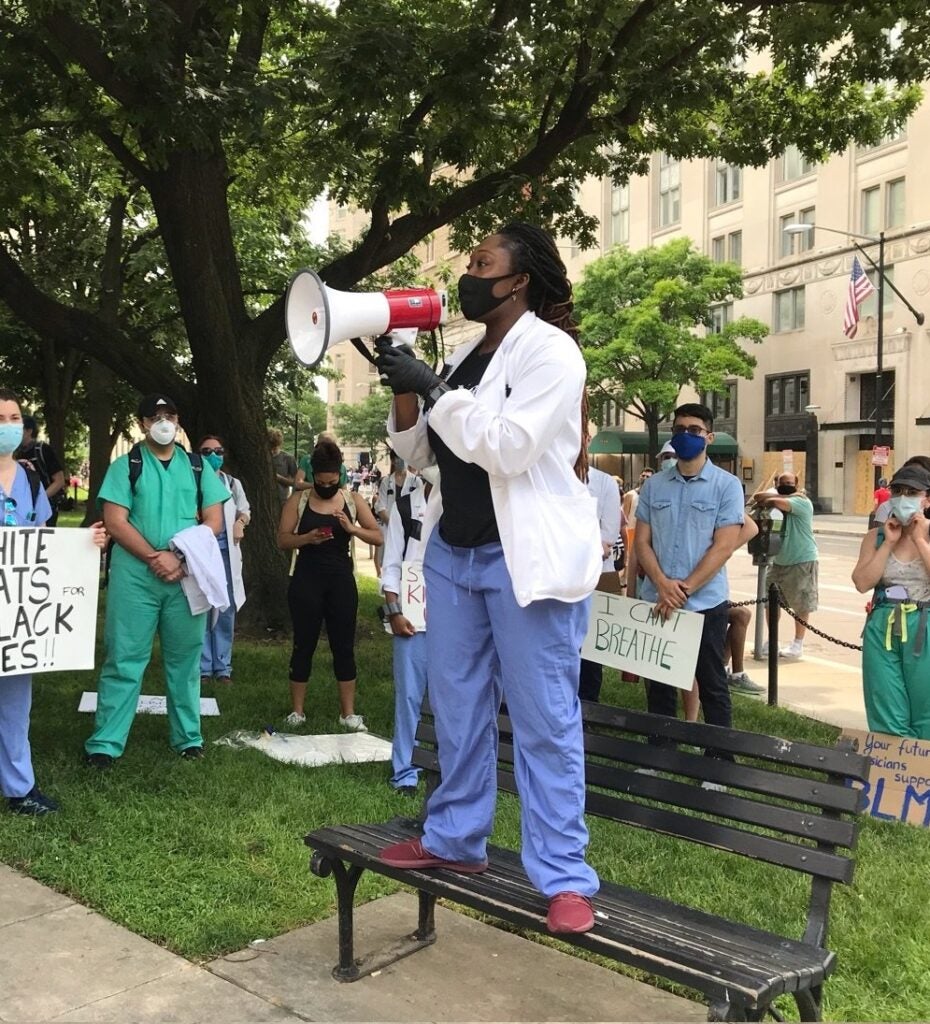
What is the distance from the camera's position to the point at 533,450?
2.70 metres

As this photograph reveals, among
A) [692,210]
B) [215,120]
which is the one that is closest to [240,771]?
[215,120]

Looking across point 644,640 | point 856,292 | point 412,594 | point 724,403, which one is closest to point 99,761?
point 412,594

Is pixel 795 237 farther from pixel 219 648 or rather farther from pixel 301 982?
pixel 301 982

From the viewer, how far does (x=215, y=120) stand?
293 inches

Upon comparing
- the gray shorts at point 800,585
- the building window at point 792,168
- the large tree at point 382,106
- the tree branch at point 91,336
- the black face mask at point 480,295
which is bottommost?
the gray shorts at point 800,585

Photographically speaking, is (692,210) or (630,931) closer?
(630,931)

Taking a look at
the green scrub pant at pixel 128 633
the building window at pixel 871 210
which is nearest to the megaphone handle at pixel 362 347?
the green scrub pant at pixel 128 633

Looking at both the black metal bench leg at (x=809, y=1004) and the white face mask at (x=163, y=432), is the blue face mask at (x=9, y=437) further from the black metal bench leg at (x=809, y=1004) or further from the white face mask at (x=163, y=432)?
the black metal bench leg at (x=809, y=1004)

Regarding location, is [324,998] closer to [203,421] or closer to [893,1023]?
[893,1023]

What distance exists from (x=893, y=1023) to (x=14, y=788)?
373cm

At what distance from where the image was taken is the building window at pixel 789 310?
144 feet

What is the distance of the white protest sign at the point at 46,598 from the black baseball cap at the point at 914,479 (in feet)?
13.4

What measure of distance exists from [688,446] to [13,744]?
3662mm

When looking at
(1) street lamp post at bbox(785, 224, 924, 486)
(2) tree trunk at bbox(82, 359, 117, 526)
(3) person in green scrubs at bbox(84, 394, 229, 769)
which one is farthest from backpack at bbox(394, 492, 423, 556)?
(1) street lamp post at bbox(785, 224, 924, 486)
